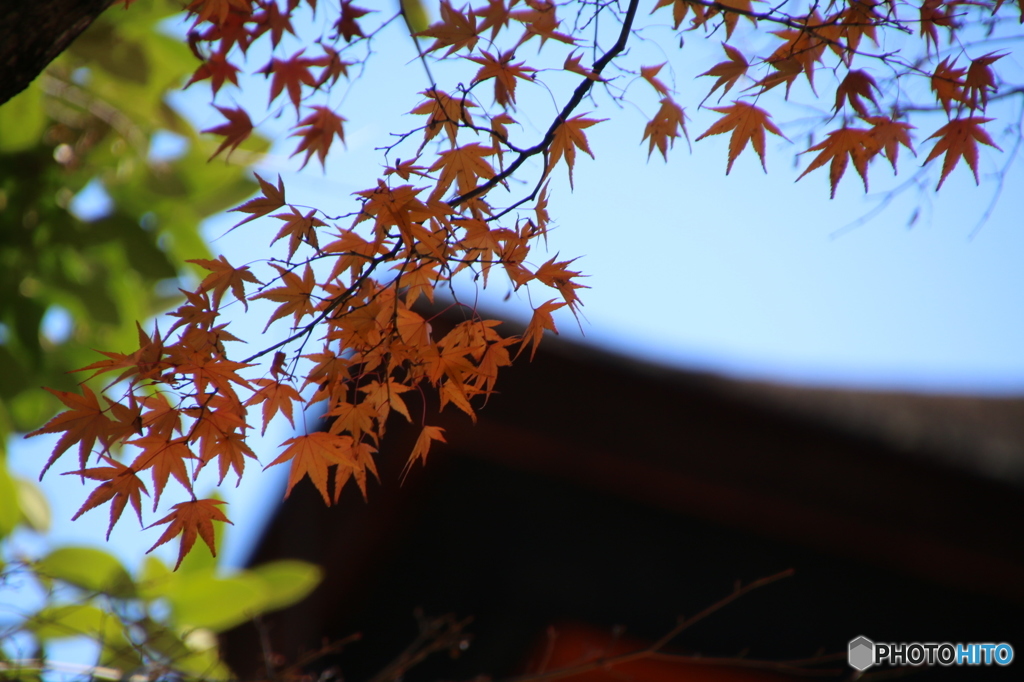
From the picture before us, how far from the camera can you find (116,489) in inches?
Result: 35.4

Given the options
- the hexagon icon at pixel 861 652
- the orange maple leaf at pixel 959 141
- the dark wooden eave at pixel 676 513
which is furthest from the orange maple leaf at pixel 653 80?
the hexagon icon at pixel 861 652

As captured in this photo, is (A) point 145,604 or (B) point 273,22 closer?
(B) point 273,22

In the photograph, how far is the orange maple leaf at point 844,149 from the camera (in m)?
1.07

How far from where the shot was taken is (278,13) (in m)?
1.34

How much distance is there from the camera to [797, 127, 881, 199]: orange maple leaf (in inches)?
42.1

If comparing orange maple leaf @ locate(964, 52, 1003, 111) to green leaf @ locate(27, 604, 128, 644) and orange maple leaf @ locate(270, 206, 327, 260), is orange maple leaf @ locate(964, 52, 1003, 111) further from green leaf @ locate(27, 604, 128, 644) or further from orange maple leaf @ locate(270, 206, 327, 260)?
green leaf @ locate(27, 604, 128, 644)

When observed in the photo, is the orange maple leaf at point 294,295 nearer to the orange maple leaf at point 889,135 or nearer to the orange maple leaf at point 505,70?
the orange maple leaf at point 505,70

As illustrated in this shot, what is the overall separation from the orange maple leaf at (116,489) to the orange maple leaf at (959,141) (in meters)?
1.15

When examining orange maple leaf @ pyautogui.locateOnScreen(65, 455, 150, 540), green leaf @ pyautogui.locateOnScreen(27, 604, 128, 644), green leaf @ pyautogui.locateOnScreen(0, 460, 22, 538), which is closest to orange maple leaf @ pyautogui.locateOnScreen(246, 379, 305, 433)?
orange maple leaf @ pyautogui.locateOnScreen(65, 455, 150, 540)

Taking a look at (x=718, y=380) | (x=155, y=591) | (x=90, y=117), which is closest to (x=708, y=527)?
(x=718, y=380)

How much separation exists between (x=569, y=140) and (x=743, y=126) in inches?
10.9

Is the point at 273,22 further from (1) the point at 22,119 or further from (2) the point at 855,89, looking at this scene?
(1) the point at 22,119

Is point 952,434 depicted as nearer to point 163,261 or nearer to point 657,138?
point 657,138

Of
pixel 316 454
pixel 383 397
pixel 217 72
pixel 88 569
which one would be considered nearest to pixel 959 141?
pixel 383 397
